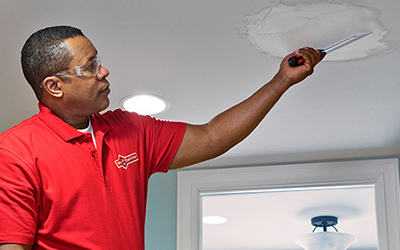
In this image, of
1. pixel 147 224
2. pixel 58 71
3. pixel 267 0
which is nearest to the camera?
pixel 58 71

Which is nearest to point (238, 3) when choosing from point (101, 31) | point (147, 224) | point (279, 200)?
point (101, 31)

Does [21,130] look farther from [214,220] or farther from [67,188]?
[214,220]

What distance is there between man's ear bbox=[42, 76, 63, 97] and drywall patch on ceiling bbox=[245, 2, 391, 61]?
2.33 feet

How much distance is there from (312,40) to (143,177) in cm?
83

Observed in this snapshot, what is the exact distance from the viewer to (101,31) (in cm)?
203

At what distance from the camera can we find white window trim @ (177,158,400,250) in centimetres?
295

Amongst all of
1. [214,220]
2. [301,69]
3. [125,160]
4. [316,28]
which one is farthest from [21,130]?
[214,220]

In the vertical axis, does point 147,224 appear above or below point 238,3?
below

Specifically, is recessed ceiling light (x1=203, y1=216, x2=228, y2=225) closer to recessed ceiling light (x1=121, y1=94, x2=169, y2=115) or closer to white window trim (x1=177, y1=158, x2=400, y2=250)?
white window trim (x1=177, y1=158, x2=400, y2=250)

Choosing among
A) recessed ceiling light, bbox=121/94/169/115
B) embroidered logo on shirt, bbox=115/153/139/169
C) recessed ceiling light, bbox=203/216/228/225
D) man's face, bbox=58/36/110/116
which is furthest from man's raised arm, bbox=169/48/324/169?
recessed ceiling light, bbox=203/216/228/225

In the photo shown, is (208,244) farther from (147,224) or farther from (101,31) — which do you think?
(101,31)

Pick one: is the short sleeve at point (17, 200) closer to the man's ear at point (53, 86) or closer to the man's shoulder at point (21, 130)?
the man's shoulder at point (21, 130)

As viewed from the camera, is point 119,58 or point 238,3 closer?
point 238,3

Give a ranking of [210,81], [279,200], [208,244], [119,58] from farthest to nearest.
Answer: [208,244] < [279,200] < [210,81] < [119,58]
